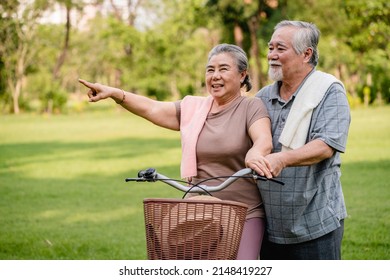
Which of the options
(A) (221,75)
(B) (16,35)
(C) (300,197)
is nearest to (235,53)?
(A) (221,75)

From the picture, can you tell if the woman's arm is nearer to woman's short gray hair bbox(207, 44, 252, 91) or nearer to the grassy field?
woman's short gray hair bbox(207, 44, 252, 91)

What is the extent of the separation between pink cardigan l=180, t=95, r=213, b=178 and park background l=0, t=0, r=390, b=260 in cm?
163

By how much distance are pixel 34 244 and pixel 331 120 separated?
5.05 meters

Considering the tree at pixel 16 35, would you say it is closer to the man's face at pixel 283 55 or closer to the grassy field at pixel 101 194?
the grassy field at pixel 101 194

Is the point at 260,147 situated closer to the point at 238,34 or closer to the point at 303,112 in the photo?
the point at 303,112

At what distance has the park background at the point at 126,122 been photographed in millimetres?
9047

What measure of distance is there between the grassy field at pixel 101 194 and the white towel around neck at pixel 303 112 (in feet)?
11.2

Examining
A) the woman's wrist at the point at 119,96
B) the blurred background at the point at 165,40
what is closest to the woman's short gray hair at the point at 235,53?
the woman's wrist at the point at 119,96

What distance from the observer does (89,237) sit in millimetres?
8672

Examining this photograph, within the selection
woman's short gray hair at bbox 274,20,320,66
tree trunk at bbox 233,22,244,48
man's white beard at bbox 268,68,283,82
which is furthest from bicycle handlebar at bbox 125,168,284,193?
tree trunk at bbox 233,22,244,48

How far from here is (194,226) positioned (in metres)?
3.59

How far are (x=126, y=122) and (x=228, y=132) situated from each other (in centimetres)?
2906
